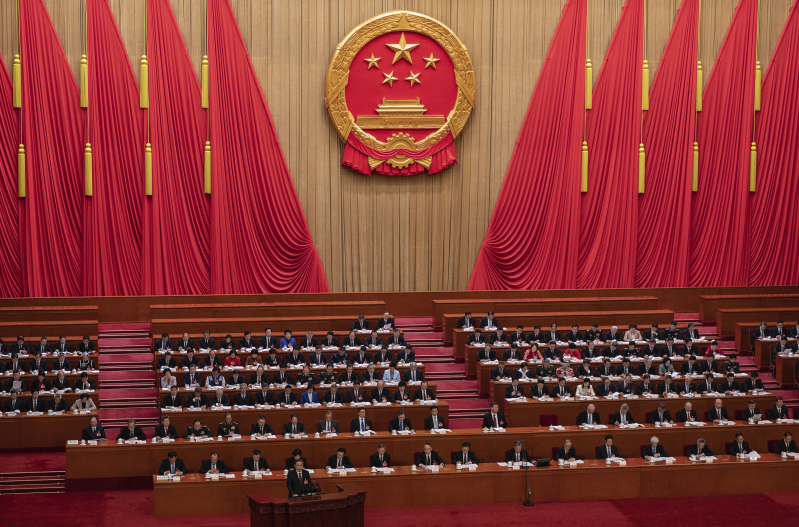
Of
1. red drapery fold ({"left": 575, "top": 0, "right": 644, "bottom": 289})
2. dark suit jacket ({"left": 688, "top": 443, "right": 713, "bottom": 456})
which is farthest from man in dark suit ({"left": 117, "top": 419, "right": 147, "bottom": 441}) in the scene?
red drapery fold ({"left": 575, "top": 0, "right": 644, "bottom": 289})

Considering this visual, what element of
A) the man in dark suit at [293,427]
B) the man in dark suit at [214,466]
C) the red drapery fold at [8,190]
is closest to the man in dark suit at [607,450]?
the man in dark suit at [293,427]

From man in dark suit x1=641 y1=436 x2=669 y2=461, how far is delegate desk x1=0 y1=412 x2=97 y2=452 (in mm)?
5707

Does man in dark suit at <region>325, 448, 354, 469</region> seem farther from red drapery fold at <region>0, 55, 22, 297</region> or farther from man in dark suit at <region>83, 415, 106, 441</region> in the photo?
red drapery fold at <region>0, 55, 22, 297</region>

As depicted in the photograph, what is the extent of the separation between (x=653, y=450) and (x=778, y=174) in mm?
7267

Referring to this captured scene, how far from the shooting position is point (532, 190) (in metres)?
14.4

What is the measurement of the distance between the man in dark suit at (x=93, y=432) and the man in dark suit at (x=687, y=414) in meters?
6.02

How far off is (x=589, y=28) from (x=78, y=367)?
884 cm

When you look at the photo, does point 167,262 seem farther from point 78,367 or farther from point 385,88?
point 385,88

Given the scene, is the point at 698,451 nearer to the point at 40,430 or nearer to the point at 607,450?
the point at 607,450

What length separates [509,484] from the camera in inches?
355

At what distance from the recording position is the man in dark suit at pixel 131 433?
30.6 ft

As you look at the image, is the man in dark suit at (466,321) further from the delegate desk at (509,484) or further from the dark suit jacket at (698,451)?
the dark suit jacket at (698,451)

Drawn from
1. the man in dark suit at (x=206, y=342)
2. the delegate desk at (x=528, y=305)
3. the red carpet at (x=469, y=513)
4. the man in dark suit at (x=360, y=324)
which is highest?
the delegate desk at (x=528, y=305)

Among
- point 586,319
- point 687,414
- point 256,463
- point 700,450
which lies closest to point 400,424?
point 256,463
